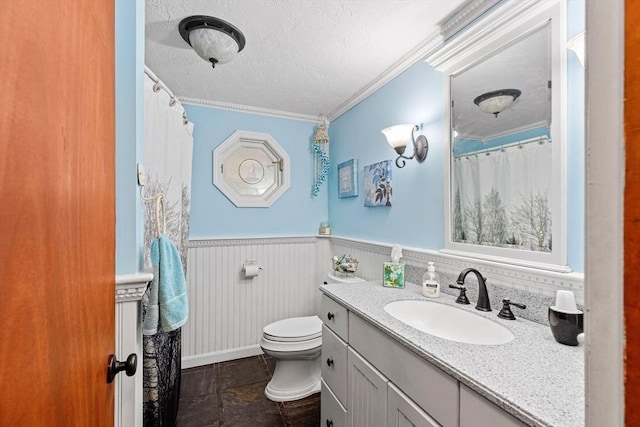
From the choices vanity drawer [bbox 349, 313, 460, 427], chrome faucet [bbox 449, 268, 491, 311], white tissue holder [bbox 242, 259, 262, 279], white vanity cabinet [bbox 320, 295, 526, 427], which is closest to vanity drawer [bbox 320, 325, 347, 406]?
white vanity cabinet [bbox 320, 295, 526, 427]

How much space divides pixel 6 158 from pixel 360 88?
2269 millimetres

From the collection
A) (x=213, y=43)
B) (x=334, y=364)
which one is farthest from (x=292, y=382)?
(x=213, y=43)

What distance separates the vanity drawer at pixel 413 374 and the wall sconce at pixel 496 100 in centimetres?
113

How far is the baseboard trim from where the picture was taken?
2.36m

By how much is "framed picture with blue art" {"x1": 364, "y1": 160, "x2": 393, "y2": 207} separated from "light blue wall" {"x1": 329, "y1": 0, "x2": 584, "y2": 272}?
0.05 m

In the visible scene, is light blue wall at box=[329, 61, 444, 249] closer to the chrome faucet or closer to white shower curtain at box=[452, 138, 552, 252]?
white shower curtain at box=[452, 138, 552, 252]

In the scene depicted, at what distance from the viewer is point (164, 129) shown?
5.23 feet

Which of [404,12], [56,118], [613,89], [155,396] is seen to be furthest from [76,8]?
[155,396]

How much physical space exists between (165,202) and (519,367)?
1.76 metres

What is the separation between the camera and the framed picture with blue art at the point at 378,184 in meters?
2.00

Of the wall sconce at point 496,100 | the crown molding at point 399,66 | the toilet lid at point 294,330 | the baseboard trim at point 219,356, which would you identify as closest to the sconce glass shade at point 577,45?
the wall sconce at point 496,100

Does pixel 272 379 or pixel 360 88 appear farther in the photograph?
pixel 360 88

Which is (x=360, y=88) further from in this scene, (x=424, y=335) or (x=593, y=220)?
(x=593, y=220)

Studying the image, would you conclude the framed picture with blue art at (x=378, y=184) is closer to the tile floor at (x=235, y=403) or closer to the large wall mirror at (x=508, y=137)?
the large wall mirror at (x=508, y=137)
